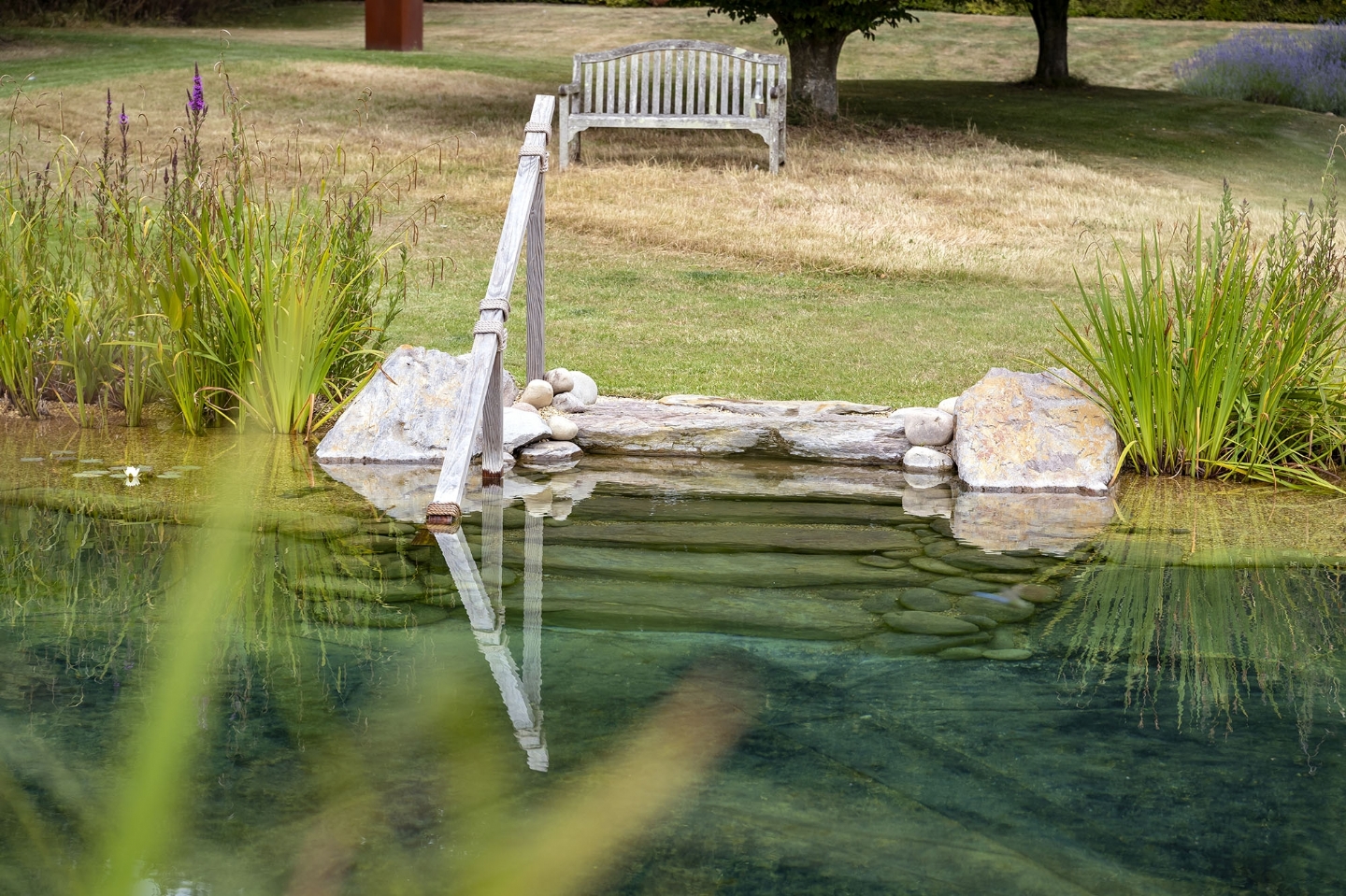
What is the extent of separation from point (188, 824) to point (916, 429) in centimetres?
356

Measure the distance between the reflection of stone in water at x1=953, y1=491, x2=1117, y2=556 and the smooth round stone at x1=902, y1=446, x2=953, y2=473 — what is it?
0.95 feet

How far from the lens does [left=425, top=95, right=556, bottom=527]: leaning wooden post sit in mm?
4469

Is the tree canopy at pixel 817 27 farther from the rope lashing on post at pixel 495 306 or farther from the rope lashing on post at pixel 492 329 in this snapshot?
the rope lashing on post at pixel 492 329

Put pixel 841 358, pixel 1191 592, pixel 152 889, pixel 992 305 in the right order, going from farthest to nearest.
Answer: pixel 992 305, pixel 841 358, pixel 1191 592, pixel 152 889

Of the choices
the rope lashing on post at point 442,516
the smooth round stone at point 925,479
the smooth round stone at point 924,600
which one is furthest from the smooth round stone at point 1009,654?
the rope lashing on post at point 442,516

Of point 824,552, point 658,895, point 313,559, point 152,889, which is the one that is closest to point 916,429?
point 824,552

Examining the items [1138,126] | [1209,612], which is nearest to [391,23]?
[1138,126]

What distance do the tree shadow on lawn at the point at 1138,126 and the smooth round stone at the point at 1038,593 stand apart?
35.4ft

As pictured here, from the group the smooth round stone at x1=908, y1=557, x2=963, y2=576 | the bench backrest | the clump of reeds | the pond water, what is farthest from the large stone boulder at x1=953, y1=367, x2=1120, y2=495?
the bench backrest

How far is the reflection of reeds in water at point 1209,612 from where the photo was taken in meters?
3.39

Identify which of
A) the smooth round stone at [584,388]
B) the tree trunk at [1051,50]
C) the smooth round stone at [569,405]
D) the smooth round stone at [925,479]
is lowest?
the smooth round stone at [925,479]

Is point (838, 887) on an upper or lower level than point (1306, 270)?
lower

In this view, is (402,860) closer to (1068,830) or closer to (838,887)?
(838,887)

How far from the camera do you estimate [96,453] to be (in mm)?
5250
